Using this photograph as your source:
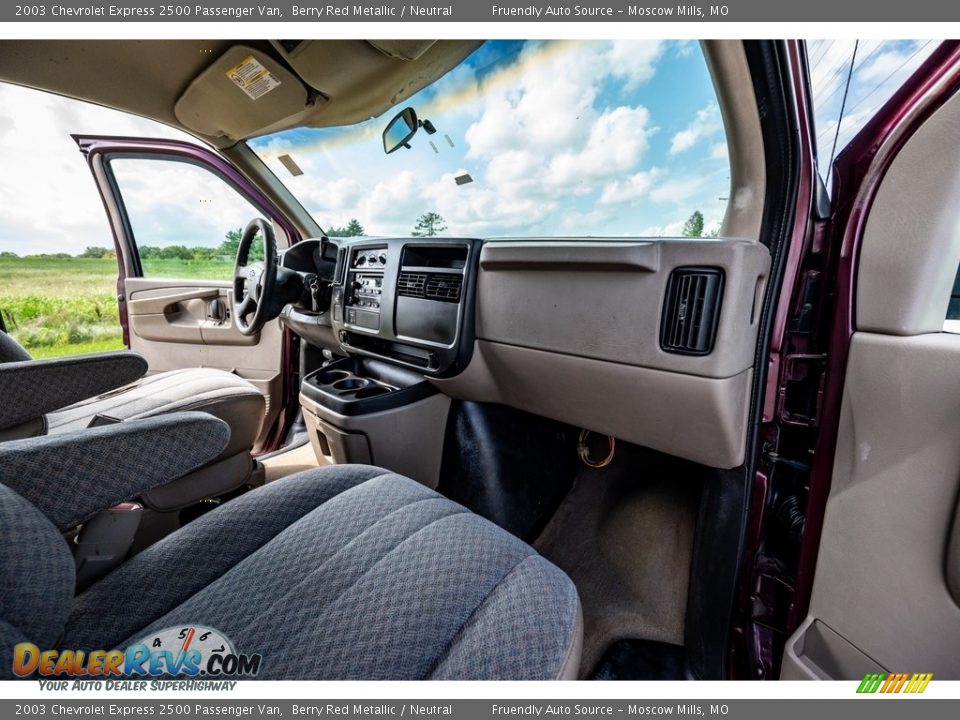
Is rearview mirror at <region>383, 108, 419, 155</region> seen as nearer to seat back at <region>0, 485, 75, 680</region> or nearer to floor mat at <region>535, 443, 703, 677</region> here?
floor mat at <region>535, 443, 703, 677</region>

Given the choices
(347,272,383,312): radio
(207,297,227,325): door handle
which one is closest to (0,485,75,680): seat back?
(347,272,383,312): radio

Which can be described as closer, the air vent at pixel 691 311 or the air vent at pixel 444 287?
the air vent at pixel 691 311

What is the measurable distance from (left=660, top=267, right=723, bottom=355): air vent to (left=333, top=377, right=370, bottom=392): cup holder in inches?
40.3

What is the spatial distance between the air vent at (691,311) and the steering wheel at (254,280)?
1.38m

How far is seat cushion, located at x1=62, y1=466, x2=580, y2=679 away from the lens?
0.55 metres

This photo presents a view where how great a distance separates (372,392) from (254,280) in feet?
2.40

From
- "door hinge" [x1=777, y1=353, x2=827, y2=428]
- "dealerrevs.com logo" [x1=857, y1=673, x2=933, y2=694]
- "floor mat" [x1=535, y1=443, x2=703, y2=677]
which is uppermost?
"door hinge" [x1=777, y1=353, x2=827, y2=428]

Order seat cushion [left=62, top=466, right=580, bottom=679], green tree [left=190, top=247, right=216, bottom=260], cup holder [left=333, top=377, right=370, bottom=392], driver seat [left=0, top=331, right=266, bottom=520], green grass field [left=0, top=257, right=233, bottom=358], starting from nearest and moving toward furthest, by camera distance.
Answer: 1. seat cushion [left=62, top=466, right=580, bottom=679]
2. driver seat [left=0, top=331, right=266, bottom=520]
3. cup holder [left=333, top=377, right=370, bottom=392]
4. green grass field [left=0, top=257, right=233, bottom=358]
5. green tree [left=190, top=247, right=216, bottom=260]

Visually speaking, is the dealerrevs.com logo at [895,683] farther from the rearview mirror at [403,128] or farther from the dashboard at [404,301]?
the rearview mirror at [403,128]

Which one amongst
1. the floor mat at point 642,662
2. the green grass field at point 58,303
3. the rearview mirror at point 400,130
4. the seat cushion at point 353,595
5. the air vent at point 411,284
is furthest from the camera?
the rearview mirror at point 400,130

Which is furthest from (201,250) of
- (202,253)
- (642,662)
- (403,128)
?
(642,662)

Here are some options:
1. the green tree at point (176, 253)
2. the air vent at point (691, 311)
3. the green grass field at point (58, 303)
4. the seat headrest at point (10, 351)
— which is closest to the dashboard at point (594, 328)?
the air vent at point (691, 311)

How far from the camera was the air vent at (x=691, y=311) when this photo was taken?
75 cm

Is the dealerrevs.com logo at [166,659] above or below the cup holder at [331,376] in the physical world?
below
